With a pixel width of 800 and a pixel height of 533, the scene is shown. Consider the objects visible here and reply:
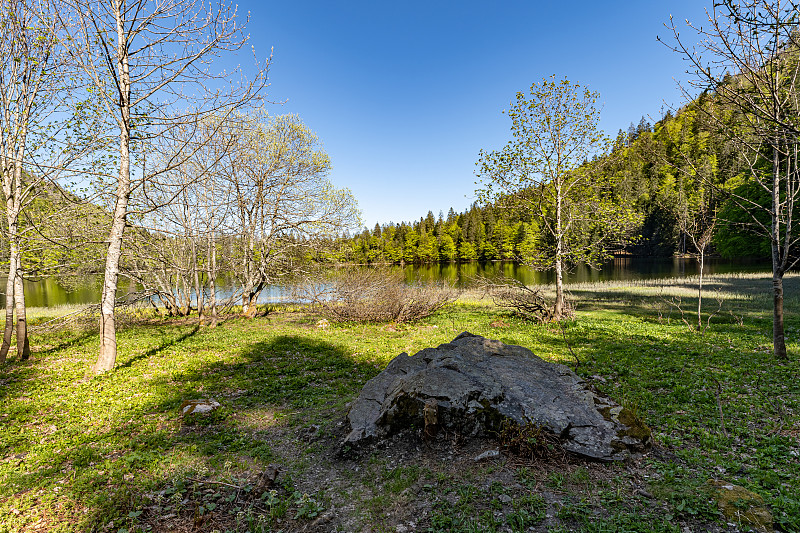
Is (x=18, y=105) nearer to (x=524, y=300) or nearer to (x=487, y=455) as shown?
(x=487, y=455)

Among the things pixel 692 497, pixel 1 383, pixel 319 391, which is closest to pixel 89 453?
pixel 319 391

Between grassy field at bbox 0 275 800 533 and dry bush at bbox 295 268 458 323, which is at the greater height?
dry bush at bbox 295 268 458 323

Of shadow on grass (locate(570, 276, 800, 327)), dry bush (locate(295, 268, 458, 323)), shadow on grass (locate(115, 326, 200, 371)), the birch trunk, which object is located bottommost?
shadow on grass (locate(570, 276, 800, 327))

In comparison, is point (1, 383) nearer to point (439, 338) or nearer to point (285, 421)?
point (285, 421)

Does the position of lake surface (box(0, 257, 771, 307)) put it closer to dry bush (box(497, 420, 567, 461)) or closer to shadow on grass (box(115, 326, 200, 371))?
shadow on grass (box(115, 326, 200, 371))

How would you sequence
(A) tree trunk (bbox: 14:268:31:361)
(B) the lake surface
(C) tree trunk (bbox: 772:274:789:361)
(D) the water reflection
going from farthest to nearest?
(D) the water reflection
(B) the lake surface
(A) tree trunk (bbox: 14:268:31:361)
(C) tree trunk (bbox: 772:274:789:361)

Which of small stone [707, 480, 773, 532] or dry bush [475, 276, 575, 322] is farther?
dry bush [475, 276, 575, 322]

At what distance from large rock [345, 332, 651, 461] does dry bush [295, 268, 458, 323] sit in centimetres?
935

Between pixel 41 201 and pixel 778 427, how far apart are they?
1633cm

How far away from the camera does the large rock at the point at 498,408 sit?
4578 mm

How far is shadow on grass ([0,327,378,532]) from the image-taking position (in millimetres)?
3771

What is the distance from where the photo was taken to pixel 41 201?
962 cm

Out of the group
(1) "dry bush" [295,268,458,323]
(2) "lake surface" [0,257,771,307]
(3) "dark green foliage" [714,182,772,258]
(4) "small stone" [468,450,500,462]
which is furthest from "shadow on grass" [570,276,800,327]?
(3) "dark green foliage" [714,182,772,258]

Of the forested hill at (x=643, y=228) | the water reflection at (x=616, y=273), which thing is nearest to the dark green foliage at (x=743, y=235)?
the forested hill at (x=643, y=228)
